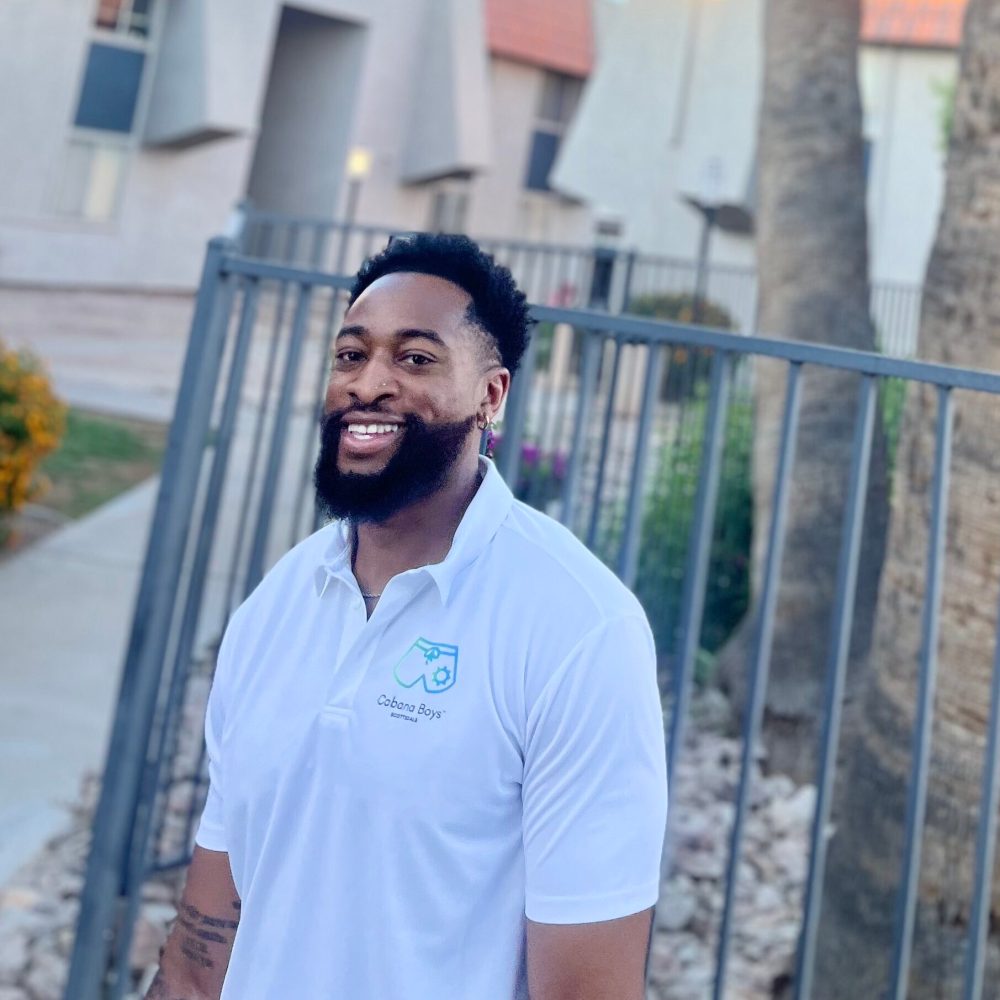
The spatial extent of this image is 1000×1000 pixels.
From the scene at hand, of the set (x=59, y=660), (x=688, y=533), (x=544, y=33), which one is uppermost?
(x=544, y=33)

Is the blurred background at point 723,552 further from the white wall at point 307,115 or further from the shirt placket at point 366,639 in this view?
the white wall at point 307,115

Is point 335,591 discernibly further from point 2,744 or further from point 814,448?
point 2,744

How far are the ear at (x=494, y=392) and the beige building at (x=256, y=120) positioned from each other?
58.1ft

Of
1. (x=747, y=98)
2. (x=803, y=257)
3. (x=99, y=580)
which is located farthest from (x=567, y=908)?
(x=747, y=98)

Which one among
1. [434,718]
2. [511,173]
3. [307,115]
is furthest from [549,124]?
[434,718]

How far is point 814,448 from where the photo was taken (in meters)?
5.62

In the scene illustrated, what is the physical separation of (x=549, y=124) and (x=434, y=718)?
87.6 feet

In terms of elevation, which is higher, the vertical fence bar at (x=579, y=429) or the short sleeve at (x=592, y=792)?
the vertical fence bar at (x=579, y=429)

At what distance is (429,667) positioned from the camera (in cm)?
171

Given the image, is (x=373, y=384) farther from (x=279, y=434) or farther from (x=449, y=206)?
(x=449, y=206)

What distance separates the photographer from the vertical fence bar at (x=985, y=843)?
8.17ft

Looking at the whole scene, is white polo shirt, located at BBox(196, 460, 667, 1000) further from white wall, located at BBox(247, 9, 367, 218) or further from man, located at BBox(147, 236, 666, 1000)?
white wall, located at BBox(247, 9, 367, 218)

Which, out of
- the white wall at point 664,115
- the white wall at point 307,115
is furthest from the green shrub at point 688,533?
the white wall at point 307,115

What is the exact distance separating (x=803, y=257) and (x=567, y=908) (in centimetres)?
461
